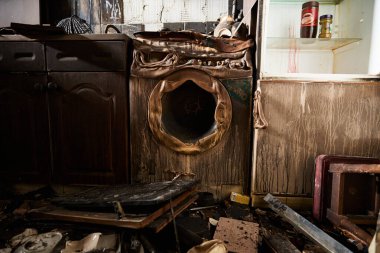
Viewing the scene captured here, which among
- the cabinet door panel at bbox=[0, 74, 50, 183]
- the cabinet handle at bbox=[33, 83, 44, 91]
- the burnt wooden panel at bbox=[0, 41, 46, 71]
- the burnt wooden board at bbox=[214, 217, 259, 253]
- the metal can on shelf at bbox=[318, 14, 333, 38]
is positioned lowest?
the burnt wooden board at bbox=[214, 217, 259, 253]

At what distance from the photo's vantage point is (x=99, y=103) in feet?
6.22

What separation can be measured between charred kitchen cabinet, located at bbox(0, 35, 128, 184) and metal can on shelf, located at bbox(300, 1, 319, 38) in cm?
149

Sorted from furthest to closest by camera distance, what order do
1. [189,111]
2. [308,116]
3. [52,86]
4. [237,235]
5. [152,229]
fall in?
[189,111] < [52,86] < [308,116] < [237,235] < [152,229]

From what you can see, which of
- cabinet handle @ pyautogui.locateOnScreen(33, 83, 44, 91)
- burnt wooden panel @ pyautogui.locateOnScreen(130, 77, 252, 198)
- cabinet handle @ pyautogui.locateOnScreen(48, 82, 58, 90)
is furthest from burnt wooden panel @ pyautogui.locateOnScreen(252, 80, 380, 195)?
cabinet handle @ pyautogui.locateOnScreen(33, 83, 44, 91)

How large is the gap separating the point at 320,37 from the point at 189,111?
131 centimetres

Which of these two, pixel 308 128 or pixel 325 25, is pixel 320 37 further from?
pixel 308 128

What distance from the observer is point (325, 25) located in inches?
76.2

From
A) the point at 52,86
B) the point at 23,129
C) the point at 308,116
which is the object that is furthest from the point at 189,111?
the point at 23,129

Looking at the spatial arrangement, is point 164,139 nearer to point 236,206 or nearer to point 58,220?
point 236,206

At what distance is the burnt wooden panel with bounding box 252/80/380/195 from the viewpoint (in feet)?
5.65

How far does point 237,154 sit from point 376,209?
93cm

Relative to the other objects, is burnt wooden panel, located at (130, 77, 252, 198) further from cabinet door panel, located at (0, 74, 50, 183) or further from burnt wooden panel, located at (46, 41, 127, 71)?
cabinet door panel, located at (0, 74, 50, 183)

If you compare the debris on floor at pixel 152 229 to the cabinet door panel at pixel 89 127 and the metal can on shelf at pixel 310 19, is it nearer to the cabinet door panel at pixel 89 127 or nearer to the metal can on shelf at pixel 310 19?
the cabinet door panel at pixel 89 127

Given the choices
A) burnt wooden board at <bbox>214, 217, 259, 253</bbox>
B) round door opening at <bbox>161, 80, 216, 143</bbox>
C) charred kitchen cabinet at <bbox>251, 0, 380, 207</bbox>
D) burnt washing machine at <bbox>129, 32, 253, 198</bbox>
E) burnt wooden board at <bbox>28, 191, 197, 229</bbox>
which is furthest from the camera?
round door opening at <bbox>161, 80, 216, 143</bbox>
